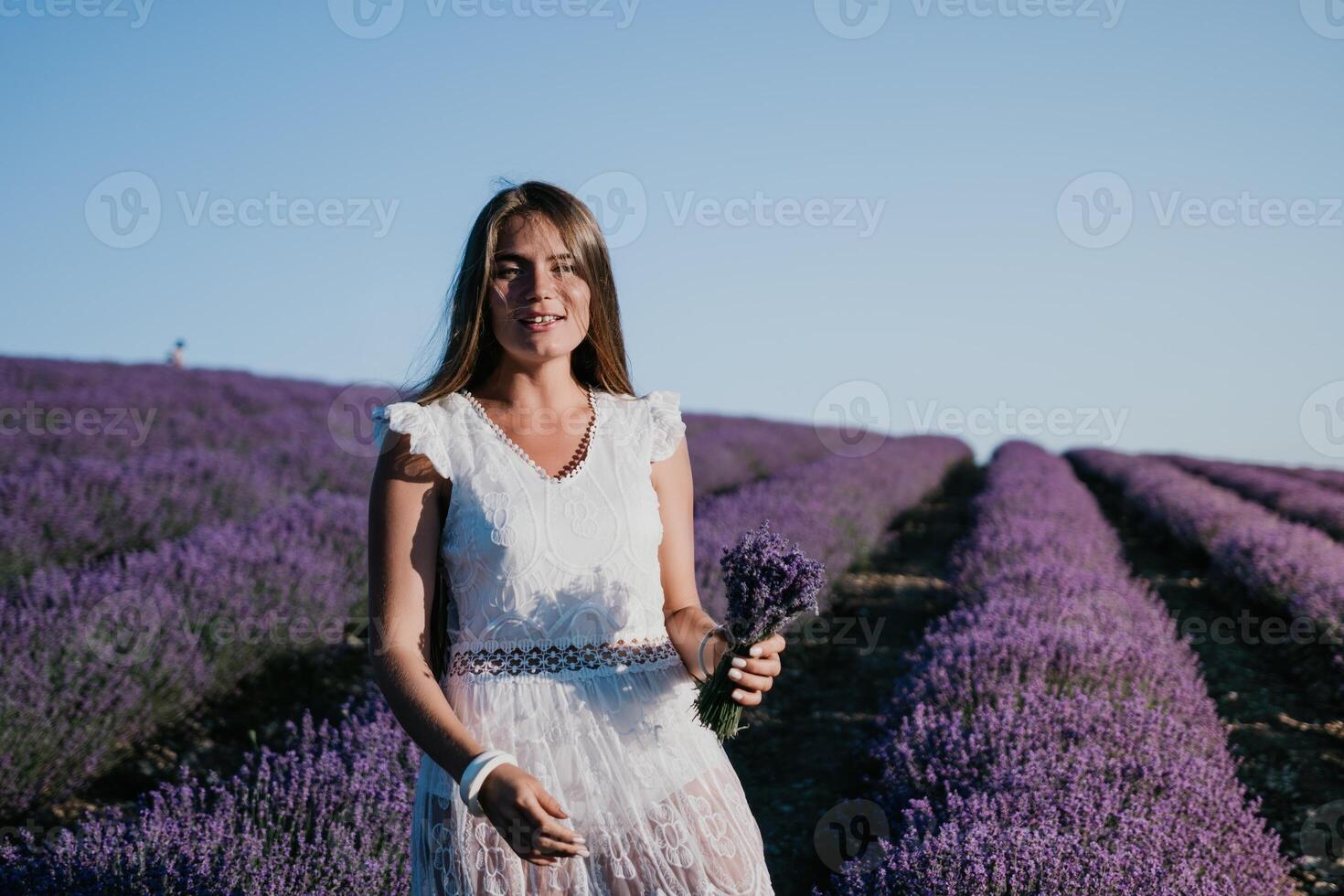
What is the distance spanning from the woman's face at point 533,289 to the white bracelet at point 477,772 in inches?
24.2

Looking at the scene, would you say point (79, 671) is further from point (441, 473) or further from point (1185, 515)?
point (1185, 515)

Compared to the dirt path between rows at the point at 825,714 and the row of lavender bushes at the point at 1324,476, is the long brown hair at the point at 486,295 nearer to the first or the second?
the dirt path between rows at the point at 825,714

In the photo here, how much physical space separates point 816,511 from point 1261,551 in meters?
3.12

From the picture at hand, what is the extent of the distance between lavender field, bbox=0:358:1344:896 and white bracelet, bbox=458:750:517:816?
1335 millimetres

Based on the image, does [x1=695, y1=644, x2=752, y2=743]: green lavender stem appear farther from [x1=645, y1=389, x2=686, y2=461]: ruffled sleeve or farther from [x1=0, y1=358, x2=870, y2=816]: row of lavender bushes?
[x1=0, y1=358, x2=870, y2=816]: row of lavender bushes

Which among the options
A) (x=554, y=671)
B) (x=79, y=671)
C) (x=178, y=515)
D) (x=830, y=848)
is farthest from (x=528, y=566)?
(x=178, y=515)

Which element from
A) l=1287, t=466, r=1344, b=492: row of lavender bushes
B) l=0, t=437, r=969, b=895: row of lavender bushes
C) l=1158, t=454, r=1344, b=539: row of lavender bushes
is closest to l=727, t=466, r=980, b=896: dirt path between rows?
l=0, t=437, r=969, b=895: row of lavender bushes

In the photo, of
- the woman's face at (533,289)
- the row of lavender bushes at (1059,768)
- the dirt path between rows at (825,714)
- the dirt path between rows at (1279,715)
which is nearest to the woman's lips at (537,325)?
the woman's face at (533,289)

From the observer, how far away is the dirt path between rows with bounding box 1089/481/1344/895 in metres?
3.67

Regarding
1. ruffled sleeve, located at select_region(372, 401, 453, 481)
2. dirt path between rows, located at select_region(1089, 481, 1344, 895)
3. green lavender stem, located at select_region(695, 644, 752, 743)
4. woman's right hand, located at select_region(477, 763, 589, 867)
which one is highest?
ruffled sleeve, located at select_region(372, 401, 453, 481)

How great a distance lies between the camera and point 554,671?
1.43 metres

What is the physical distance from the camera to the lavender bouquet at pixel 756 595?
4.21 ft

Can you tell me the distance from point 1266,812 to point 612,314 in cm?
360

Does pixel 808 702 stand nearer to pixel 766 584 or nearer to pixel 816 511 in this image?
pixel 816 511
